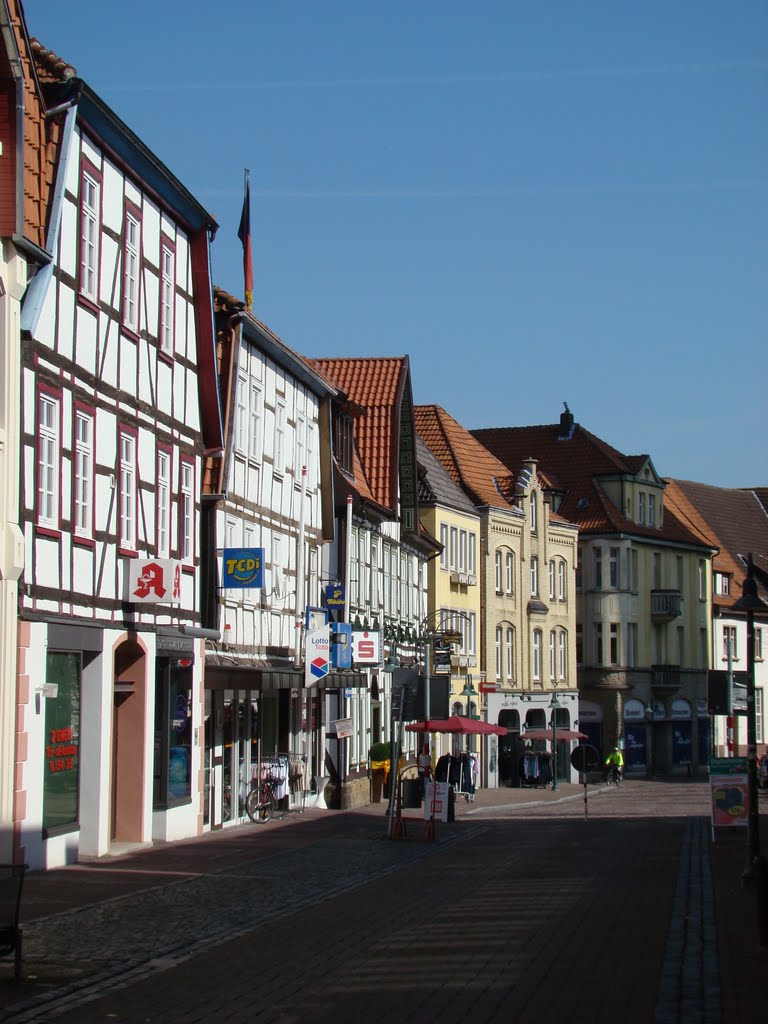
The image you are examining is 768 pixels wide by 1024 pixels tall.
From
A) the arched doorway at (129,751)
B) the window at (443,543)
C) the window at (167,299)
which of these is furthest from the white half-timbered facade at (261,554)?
the window at (443,543)

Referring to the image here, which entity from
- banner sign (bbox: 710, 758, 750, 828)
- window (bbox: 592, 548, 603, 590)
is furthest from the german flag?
window (bbox: 592, 548, 603, 590)

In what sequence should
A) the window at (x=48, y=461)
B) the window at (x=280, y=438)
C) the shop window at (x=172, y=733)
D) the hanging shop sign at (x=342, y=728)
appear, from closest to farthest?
the window at (x=48, y=461) → the shop window at (x=172, y=733) → the window at (x=280, y=438) → the hanging shop sign at (x=342, y=728)

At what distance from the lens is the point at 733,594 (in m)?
86.4

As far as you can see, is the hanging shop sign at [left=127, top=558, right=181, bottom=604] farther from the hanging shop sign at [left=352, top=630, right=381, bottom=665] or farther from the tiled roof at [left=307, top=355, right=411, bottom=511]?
the tiled roof at [left=307, top=355, right=411, bottom=511]

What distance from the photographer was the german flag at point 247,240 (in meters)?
32.3

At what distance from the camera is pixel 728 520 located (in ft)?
305

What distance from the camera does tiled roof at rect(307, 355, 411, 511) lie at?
45.2 m

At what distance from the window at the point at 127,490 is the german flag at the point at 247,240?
8.21m

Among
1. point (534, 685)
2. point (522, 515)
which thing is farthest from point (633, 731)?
point (522, 515)

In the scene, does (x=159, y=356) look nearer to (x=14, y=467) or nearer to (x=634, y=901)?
(x=14, y=467)

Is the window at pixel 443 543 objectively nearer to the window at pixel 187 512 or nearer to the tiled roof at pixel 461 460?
the tiled roof at pixel 461 460

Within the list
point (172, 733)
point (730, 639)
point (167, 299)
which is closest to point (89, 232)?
point (167, 299)

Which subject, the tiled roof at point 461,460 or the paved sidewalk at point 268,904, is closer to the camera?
the paved sidewalk at point 268,904

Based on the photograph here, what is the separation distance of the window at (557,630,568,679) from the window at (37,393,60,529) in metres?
50.7
